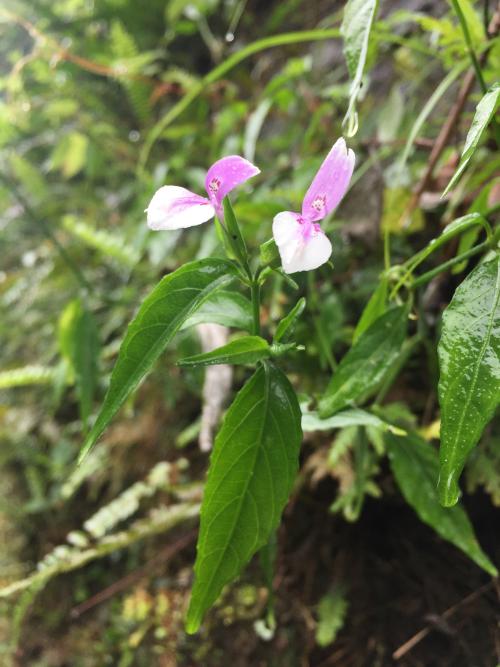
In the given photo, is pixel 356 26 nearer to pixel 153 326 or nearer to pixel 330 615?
pixel 153 326

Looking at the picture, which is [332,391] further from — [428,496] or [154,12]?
[154,12]

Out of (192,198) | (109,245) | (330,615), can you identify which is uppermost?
(192,198)

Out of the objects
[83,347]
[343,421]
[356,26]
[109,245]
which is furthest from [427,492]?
[109,245]

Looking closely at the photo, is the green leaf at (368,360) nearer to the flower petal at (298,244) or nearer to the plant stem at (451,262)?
the plant stem at (451,262)

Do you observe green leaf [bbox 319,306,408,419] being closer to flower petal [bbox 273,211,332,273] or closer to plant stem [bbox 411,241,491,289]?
plant stem [bbox 411,241,491,289]

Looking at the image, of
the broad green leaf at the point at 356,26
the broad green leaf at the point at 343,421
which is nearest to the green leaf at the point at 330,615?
the broad green leaf at the point at 343,421

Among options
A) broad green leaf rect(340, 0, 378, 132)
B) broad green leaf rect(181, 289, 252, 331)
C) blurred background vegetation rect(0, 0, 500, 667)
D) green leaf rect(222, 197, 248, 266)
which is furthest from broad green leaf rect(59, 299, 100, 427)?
broad green leaf rect(340, 0, 378, 132)
